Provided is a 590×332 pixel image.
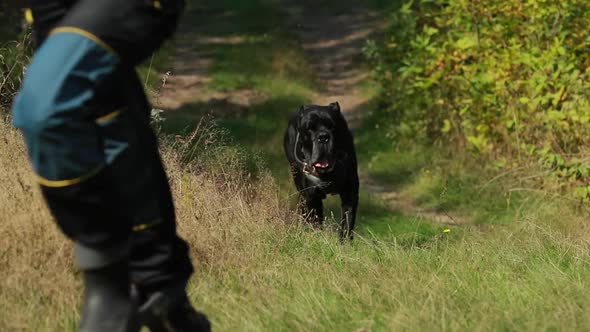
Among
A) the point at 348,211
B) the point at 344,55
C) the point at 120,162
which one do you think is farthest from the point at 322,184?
the point at 344,55

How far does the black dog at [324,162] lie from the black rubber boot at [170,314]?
4.52 metres

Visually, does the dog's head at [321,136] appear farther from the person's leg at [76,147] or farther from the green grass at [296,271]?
Result: the person's leg at [76,147]

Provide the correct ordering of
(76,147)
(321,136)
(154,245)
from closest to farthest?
(76,147), (154,245), (321,136)

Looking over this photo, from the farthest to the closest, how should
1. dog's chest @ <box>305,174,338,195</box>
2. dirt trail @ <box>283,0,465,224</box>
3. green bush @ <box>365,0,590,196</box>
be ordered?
dirt trail @ <box>283,0,465,224</box>
green bush @ <box>365,0,590,196</box>
dog's chest @ <box>305,174,338,195</box>

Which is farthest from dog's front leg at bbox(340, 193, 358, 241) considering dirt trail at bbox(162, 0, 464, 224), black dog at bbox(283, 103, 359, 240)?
dirt trail at bbox(162, 0, 464, 224)

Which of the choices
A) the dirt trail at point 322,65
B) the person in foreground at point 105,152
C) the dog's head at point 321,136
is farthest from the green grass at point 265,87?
the person in foreground at point 105,152

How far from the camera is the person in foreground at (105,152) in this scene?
276cm

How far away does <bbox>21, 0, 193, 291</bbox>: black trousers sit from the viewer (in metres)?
2.82

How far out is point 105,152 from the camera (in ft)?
9.48

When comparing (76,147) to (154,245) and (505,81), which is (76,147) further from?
(505,81)

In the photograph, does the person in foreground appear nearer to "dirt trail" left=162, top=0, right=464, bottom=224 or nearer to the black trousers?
the black trousers

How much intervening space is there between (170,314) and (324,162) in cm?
495

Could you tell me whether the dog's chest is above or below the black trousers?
below

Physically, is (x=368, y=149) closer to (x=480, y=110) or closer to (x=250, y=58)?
(x=480, y=110)
